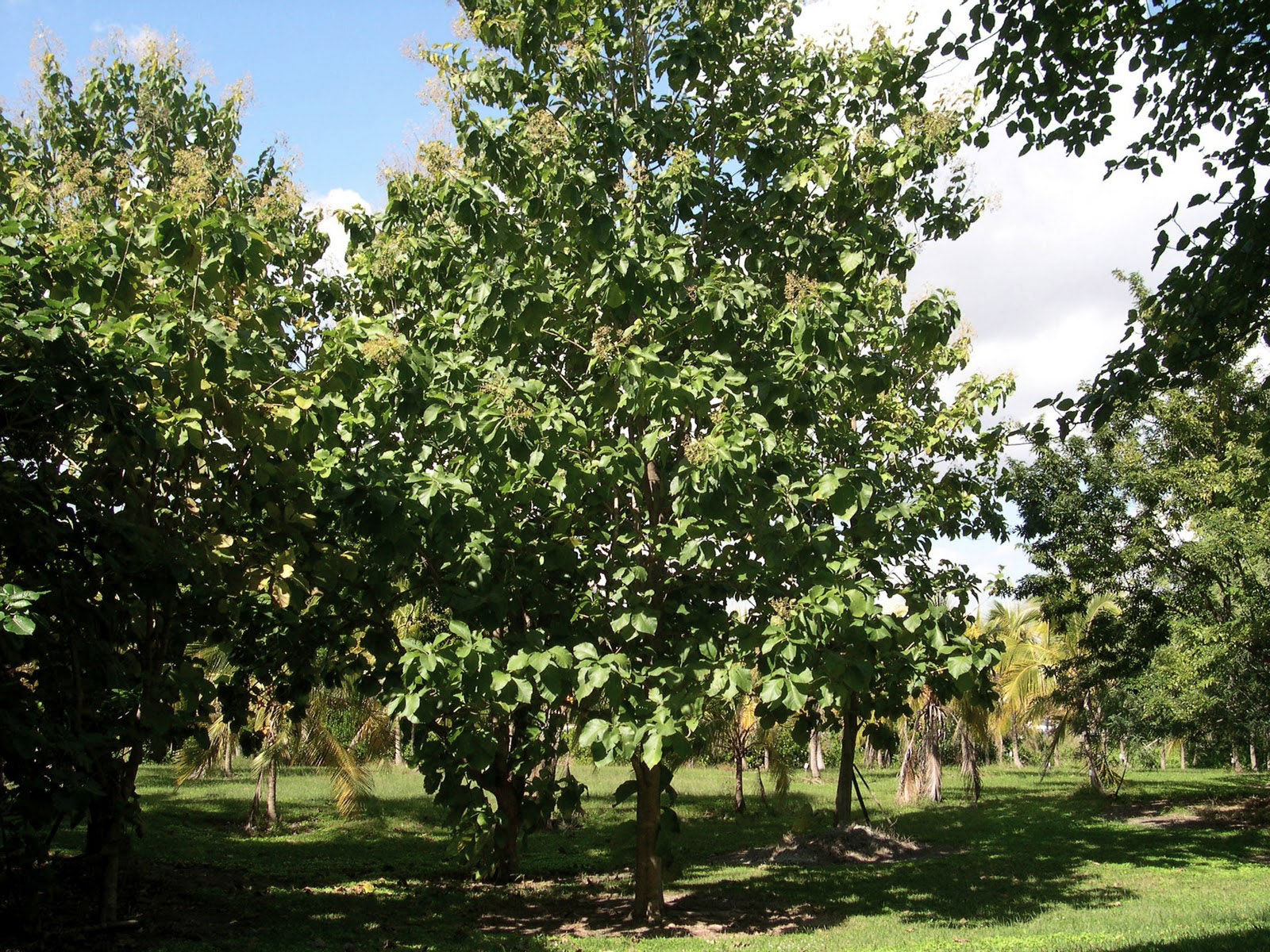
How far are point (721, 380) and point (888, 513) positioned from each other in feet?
5.06

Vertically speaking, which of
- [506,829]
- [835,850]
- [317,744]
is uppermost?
[317,744]

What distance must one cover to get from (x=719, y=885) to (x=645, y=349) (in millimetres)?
7197

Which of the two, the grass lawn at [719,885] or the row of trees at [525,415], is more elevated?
the row of trees at [525,415]

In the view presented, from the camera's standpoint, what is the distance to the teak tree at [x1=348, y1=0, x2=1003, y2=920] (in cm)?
619

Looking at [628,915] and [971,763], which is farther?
[971,763]

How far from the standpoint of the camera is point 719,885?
35.4 ft

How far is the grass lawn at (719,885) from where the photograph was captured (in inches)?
300

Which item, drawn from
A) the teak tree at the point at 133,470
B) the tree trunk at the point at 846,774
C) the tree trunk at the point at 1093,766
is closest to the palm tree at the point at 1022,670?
the tree trunk at the point at 1093,766

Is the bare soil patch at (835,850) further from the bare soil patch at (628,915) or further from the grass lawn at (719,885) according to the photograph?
the bare soil patch at (628,915)

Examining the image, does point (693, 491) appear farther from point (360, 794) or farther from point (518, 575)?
point (360, 794)

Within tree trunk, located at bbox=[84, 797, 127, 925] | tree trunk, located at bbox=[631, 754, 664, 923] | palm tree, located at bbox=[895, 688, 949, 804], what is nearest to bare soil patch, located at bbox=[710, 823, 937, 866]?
palm tree, located at bbox=[895, 688, 949, 804]

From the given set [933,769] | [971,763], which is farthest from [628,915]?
[971,763]

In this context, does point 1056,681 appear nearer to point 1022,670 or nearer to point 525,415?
point 1022,670

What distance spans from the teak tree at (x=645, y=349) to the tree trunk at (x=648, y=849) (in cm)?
3
